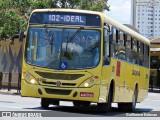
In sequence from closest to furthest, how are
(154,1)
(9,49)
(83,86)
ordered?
1. (83,86)
2. (9,49)
3. (154,1)

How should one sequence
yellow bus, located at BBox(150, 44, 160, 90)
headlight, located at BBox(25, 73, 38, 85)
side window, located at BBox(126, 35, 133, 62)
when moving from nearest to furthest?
headlight, located at BBox(25, 73, 38, 85), side window, located at BBox(126, 35, 133, 62), yellow bus, located at BBox(150, 44, 160, 90)

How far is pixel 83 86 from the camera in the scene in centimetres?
1582

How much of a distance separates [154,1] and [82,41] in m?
95.6

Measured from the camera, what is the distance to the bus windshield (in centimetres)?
1599

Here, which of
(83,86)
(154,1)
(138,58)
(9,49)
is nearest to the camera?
(83,86)

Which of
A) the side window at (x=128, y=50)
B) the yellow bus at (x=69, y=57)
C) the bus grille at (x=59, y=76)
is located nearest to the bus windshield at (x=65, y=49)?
the yellow bus at (x=69, y=57)

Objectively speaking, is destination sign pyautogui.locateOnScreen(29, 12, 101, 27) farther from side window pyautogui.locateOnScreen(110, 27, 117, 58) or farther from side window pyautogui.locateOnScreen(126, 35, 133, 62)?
side window pyautogui.locateOnScreen(126, 35, 133, 62)

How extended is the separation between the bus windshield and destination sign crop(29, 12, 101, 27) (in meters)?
0.24

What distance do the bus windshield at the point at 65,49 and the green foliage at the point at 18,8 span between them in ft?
58.6

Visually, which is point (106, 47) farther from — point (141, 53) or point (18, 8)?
point (18, 8)

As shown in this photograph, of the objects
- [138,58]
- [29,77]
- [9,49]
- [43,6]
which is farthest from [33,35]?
[9,49]

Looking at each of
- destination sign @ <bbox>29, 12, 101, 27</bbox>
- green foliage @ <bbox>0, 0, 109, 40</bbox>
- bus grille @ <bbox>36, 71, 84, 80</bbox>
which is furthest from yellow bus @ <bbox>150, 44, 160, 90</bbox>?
bus grille @ <bbox>36, 71, 84, 80</bbox>

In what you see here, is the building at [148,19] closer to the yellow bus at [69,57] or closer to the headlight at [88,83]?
the yellow bus at [69,57]

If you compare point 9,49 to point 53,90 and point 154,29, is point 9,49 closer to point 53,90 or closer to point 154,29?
point 53,90
